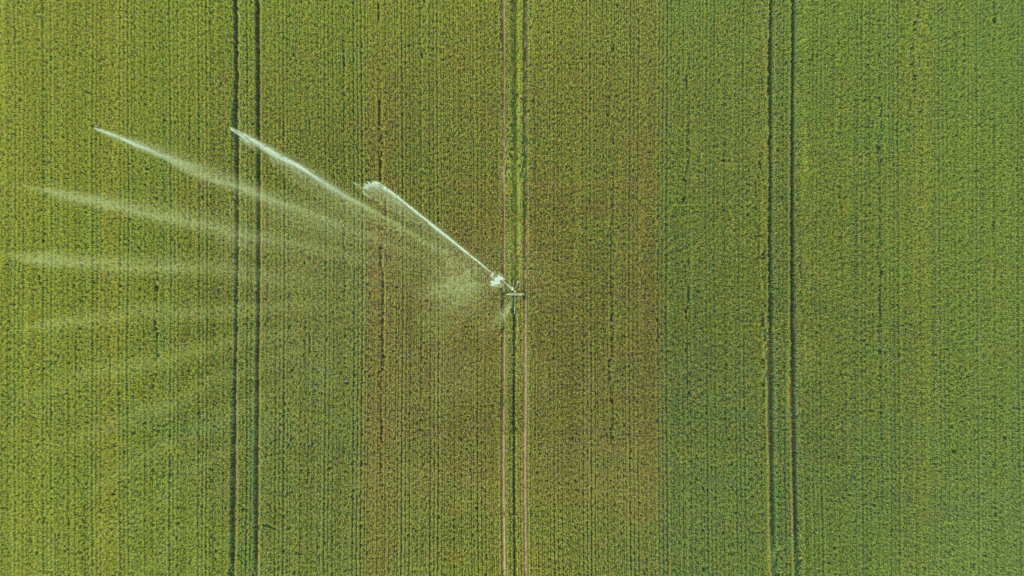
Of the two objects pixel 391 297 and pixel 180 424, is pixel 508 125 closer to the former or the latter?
pixel 391 297

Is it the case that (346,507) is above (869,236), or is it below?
below

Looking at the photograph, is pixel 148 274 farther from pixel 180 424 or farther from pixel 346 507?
pixel 346 507

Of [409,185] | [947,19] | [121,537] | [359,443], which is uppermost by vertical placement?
[947,19]

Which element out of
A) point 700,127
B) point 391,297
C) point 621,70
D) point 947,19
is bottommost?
point 391,297

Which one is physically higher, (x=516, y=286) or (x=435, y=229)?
(x=435, y=229)

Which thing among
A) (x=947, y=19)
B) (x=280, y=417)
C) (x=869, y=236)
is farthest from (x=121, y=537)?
(x=947, y=19)

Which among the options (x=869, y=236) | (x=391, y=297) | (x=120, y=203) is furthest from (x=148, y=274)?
(x=869, y=236)
